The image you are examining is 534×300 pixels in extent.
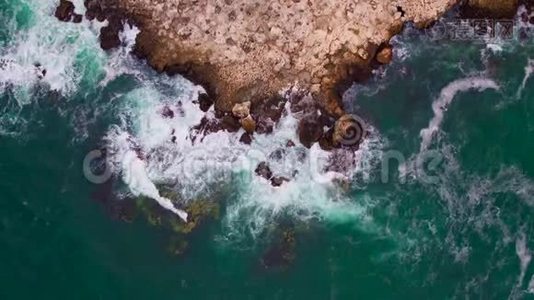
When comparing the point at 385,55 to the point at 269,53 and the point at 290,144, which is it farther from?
the point at 290,144

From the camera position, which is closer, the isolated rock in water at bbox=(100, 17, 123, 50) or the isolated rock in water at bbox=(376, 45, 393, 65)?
the isolated rock in water at bbox=(376, 45, 393, 65)

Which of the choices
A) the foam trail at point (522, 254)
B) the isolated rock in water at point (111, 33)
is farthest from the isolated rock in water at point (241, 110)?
the foam trail at point (522, 254)

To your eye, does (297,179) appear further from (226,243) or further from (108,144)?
(108,144)

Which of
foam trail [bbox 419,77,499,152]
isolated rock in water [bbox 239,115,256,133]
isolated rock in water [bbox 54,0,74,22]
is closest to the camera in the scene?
isolated rock in water [bbox 239,115,256,133]

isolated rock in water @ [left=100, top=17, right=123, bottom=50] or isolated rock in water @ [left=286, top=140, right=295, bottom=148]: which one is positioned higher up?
isolated rock in water @ [left=100, top=17, right=123, bottom=50]

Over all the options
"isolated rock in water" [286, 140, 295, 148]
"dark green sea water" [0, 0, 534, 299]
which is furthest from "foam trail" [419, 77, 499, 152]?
"isolated rock in water" [286, 140, 295, 148]

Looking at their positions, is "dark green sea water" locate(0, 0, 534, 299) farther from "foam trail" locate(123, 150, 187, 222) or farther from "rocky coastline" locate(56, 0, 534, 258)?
"rocky coastline" locate(56, 0, 534, 258)
